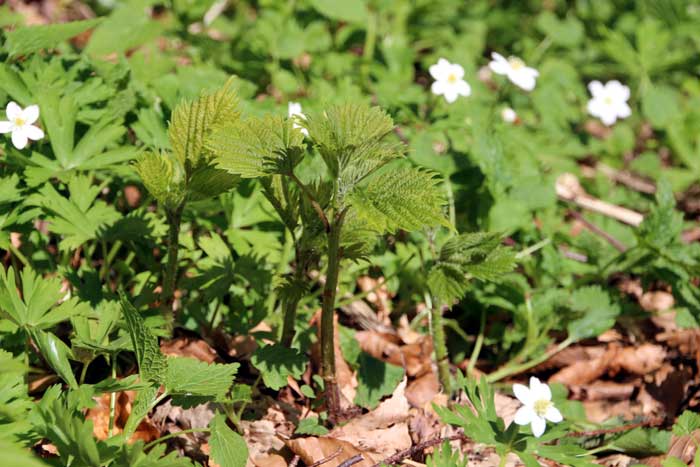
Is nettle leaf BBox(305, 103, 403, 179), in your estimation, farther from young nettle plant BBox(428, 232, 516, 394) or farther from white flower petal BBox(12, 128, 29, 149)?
white flower petal BBox(12, 128, 29, 149)

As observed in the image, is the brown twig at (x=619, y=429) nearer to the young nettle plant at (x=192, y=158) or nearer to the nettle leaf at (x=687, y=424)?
the nettle leaf at (x=687, y=424)

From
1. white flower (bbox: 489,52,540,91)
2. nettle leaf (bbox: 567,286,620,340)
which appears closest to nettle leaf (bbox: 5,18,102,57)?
white flower (bbox: 489,52,540,91)

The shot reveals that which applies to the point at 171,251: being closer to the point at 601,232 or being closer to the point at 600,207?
the point at 601,232

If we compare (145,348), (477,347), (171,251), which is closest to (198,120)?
(171,251)

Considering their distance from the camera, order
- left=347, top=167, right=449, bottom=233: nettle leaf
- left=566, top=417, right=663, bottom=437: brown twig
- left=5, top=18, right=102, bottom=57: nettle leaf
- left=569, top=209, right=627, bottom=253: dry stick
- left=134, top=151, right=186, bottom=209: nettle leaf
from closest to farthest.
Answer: left=347, top=167, right=449, bottom=233: nettle leaf
left=134, top=151, right=186, bottom=209: nettle leaf
left=566, top=417, right=663, bottom=437: brown twig
left=5, top=18, right=102, bottom=57: nettle leaf
left=569, top=209, right=627, bottom=253: dry stick

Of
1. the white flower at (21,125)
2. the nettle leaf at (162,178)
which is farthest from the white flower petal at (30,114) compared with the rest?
the nettle leaf at (162,178)

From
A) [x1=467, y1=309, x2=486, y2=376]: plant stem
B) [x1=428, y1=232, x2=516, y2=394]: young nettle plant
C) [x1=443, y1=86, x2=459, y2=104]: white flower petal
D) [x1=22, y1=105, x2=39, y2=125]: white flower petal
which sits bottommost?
[x1=467, y1=309, x2=486, y2=376]: plant stem
